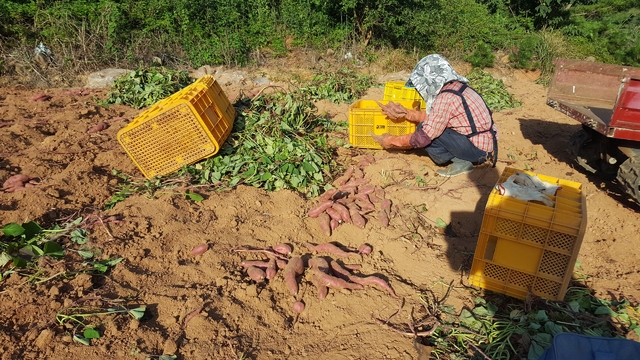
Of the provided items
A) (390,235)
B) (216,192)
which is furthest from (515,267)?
(216,192)

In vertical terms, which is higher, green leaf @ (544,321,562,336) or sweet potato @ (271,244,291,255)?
green leaf @ (544,321,562,336)

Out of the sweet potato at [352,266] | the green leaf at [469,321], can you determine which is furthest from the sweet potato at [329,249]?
the green leaf at [469,321]

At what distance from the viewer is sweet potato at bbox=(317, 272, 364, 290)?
298 centimetres

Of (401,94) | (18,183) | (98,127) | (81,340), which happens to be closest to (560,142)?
(401,94)

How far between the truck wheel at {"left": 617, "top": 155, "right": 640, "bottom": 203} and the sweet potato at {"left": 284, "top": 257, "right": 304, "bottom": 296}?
3.59 metres

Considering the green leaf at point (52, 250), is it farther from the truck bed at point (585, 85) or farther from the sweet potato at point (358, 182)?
the truck bed at point (585, 85)

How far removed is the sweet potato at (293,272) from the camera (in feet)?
9.68

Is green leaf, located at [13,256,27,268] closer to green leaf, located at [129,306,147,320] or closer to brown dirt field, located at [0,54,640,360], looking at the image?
brown dirt field, located at [0,54,640,360]

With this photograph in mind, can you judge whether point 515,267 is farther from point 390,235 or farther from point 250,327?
point 250,327

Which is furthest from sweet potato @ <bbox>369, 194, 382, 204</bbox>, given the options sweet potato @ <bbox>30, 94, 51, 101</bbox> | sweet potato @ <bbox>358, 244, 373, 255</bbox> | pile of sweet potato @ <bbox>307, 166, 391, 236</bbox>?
sweet potato @ <bbox>30, 94, 51, 101</bbox>

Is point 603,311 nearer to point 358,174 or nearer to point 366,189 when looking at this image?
point 366,189

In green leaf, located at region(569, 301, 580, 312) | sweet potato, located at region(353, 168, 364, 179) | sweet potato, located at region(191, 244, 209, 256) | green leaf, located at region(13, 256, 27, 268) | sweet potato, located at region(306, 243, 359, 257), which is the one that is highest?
green leaf, located at region(13, 256, 27, 268)

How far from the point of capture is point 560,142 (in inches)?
249

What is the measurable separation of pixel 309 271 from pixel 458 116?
2.65 m
